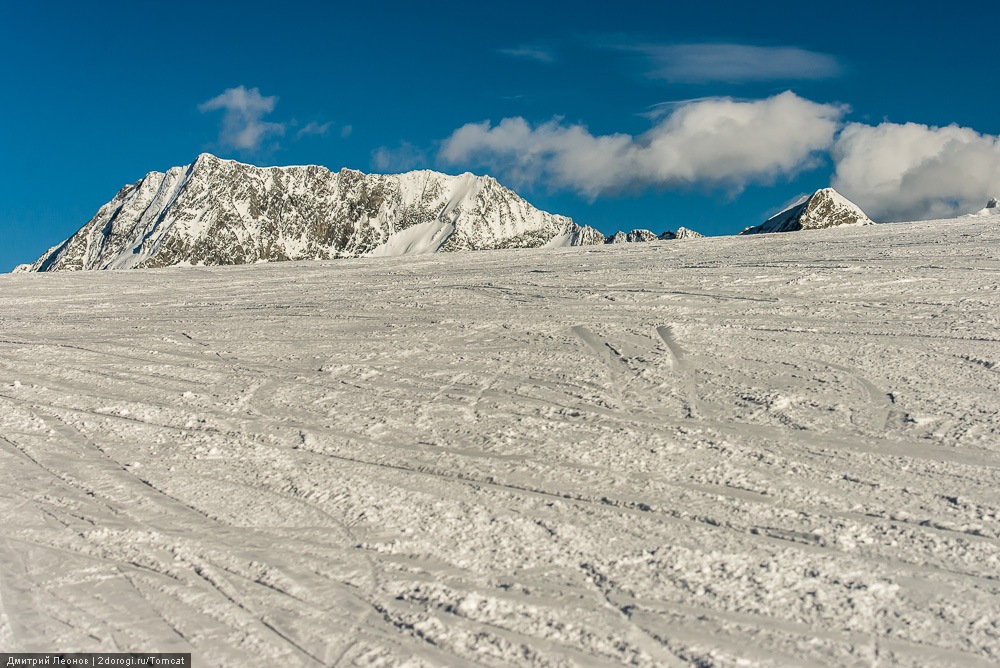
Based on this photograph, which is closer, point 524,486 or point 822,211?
point 524,486

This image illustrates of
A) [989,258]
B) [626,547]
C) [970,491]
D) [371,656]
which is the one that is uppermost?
[989,258]

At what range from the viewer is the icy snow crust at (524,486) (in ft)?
12.6

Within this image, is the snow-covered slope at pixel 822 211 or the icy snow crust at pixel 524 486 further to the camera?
the snow-covered slope at pixel 822 211

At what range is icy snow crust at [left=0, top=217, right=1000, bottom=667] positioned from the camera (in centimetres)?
385

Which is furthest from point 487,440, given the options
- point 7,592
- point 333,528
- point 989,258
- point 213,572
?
point 989,258

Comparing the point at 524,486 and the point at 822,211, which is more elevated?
the point at 822,211

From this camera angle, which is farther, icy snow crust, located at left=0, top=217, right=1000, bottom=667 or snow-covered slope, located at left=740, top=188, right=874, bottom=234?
snow-covered slope, located at left=740, top=188, right=874, bottom=234

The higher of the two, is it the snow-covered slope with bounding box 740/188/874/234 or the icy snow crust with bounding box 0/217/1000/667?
the snow-covered slope with bounding box 740/188/874/234

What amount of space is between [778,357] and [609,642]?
17.6ft

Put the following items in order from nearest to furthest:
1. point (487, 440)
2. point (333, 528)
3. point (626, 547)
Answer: point (626, 547) → point (333, 528) → point (487, 440)

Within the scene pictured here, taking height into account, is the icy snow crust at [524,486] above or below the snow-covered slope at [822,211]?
below

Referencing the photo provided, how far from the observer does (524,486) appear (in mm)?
5488

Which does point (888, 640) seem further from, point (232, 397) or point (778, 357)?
point (232, 397)

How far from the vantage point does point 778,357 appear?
27.4 feet
